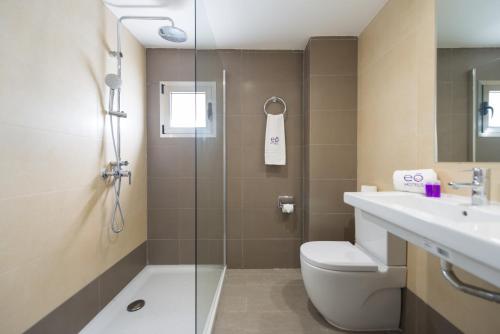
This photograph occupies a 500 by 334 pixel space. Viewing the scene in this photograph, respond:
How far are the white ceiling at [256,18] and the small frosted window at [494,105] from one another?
1.00 metres

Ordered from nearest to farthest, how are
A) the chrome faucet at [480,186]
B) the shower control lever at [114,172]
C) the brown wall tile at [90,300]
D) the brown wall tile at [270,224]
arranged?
the chrome faucet at [480,186] < the brown wall tile at [90,300] < the shower control lever at [114,172] < the brown wall tile at [270,224]

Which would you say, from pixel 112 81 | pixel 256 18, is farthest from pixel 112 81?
pixel 256 18

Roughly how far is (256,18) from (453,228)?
176 centimetres

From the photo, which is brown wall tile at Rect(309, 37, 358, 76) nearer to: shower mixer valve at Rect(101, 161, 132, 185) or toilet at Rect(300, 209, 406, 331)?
toilet at Rect(300, 209, 406, 331)

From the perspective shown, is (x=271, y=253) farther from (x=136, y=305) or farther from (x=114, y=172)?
(x=114, y=172)

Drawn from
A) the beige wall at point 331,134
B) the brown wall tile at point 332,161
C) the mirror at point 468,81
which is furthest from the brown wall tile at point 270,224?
the mirror at point 468,81

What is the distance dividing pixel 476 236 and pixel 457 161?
2.57 ft

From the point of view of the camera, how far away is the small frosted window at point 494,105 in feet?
3.03

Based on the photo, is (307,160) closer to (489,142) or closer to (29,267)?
(489,142)

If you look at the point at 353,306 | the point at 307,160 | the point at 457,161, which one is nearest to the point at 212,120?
the point at 307,160

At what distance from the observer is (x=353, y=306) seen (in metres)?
1.33

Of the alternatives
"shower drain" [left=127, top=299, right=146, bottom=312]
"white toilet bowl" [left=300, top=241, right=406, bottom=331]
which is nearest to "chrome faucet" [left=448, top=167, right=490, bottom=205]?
"white toilet bowl" [left=300, top=241, right=406, bottom=331]

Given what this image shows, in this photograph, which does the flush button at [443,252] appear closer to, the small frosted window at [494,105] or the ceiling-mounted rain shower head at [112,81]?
the small frosted window at [494,105]

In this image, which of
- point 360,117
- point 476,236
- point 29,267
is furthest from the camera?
point 360,117
